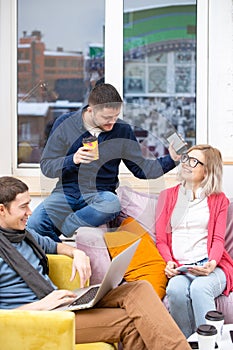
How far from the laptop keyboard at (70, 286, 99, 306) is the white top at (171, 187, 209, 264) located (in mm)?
821

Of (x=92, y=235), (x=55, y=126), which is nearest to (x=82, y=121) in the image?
(x=55, y=126)

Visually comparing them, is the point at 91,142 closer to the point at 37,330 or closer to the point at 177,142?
the point at 177,142

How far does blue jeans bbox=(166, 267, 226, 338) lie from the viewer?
3.07 meters

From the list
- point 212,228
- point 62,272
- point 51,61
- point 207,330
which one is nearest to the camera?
point 207,330

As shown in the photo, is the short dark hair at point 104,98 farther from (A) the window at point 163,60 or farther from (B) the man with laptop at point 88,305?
(A) the window at point 163,60

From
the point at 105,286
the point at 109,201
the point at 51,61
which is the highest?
the point at 51,61

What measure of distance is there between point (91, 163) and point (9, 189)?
608 millimetres

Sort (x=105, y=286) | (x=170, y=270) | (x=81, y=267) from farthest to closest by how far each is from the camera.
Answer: (x=170, y=270) → (x=81, y=267) → (x=105, y=286)

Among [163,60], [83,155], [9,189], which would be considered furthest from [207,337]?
[163,60]

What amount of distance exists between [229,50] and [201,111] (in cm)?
43

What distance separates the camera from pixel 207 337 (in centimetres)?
221

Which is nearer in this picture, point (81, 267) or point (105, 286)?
point (105, 286)

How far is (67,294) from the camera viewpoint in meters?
2.46

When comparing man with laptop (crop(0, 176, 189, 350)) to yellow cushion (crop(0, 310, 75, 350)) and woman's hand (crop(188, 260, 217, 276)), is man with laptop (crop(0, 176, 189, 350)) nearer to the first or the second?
yellow cushion (crop(0, 310, 75, 350))
